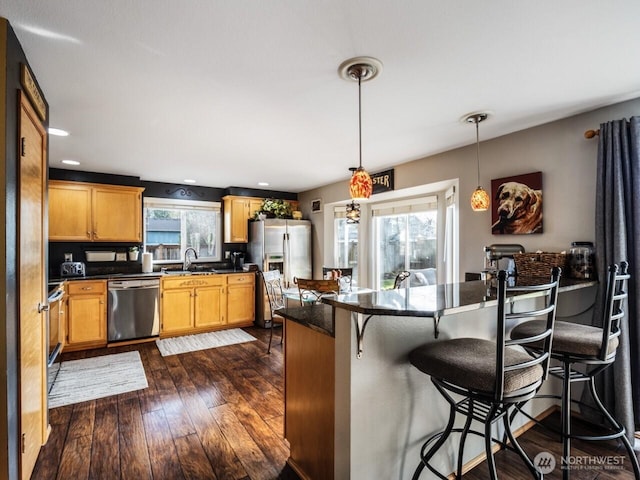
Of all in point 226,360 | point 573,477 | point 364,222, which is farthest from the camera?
point 364,222

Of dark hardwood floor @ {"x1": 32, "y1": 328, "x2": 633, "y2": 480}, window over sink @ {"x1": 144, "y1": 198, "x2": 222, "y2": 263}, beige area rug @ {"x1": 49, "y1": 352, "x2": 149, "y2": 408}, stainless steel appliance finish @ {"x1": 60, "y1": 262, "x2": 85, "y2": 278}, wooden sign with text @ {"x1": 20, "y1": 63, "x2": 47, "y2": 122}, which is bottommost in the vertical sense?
dark hardwood floor @ {"x1": 32, "y1": 328, "x2": 633, "y2": 480}

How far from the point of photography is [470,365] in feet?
4.49

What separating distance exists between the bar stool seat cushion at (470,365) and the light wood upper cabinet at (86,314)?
13.7 ft

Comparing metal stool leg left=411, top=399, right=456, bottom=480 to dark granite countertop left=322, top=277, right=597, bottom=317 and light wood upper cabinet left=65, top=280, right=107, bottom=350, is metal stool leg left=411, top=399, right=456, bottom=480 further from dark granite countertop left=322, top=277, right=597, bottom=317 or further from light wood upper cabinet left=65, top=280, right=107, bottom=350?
light wood upper cabinet left=65, top=280, right=107, bottom=350

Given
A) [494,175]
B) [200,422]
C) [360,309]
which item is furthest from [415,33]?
[200,422]

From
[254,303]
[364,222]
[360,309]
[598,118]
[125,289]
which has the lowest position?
[254,303]

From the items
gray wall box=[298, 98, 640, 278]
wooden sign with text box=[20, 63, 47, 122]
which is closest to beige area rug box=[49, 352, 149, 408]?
wooden sign with text box=[20, 63, 47, 122]

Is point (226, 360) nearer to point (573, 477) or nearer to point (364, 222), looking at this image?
point (364, 222)

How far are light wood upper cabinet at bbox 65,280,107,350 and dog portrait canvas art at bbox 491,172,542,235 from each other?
4682mm

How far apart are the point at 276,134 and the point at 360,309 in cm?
211

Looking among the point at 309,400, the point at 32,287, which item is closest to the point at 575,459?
the point at 309,400

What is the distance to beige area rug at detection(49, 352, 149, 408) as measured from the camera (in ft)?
9.43

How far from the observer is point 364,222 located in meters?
5.15

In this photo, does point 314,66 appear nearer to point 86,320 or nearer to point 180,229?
point 86,320
